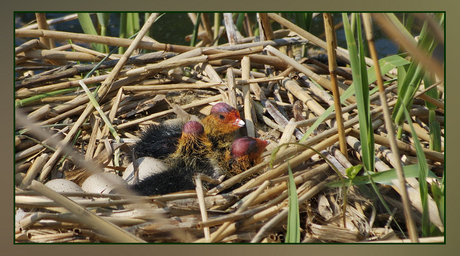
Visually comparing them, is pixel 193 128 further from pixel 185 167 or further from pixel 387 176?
pixel 387 176

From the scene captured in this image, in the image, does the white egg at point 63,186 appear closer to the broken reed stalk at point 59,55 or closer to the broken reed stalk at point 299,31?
the broken reed stalk at point 59,55

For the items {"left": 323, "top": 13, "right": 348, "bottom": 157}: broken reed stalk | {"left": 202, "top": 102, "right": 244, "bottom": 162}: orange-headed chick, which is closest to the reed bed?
{"left": 323, "top": 13, "right": 348, "bottom": 157}: broken reed stalk

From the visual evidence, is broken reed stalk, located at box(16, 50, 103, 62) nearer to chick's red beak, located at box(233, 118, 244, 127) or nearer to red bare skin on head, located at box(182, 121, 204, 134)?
red bare skin on head, located at box(182, 121, 204, 134)

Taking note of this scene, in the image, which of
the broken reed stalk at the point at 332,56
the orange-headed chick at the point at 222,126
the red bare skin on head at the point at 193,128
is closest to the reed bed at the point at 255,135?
the broken reed stalk at the point at 332,56

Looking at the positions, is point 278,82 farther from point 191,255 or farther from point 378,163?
point 191,255

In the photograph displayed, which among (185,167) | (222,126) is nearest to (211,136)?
(222,126)
